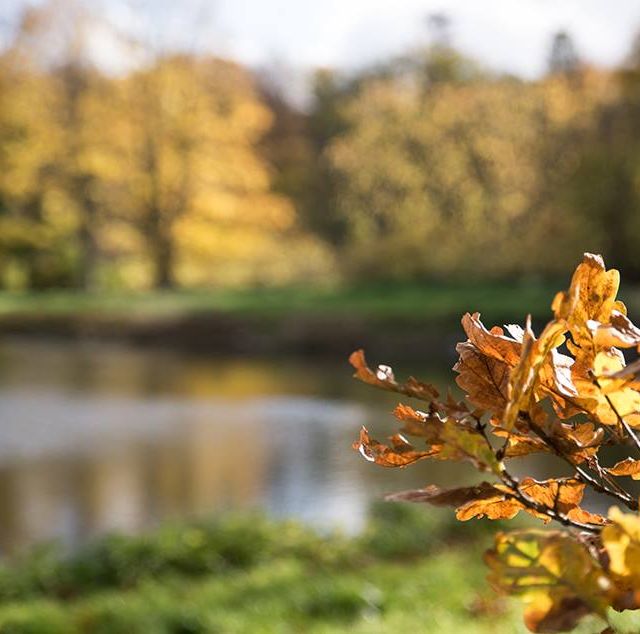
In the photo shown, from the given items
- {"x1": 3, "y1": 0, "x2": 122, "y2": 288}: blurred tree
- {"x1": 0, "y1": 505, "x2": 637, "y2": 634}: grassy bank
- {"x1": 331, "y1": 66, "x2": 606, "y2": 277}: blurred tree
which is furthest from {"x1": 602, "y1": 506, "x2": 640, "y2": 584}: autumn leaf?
{"x1": 3, "y1": 0, "x2": 122, "y2": 288}: blurred tree

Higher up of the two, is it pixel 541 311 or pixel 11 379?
pixel 541 311

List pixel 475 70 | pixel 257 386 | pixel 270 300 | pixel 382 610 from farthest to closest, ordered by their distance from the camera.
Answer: pixel 475 70, pixel 270 300, pixel 257 386, pixel 382 610

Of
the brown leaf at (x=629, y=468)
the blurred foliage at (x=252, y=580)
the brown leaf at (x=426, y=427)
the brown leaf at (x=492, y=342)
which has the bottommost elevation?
the blurred foliage at (x=252, y=580)

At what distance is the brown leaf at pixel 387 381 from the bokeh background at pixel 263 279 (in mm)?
2485

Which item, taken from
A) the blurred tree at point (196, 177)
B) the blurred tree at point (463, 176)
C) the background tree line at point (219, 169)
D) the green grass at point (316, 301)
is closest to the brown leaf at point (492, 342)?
the green grass at point (316, 301)

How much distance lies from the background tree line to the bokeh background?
53 mm

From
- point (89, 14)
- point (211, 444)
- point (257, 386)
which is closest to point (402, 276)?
point (257, 386)

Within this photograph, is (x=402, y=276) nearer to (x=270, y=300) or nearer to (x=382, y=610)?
(x=270, y=300)

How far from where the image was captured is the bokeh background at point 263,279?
4.32m

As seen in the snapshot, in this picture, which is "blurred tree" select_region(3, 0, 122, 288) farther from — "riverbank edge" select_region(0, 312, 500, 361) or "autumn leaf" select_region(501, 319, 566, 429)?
"autumn leaf" select_region(501, 319, 566, 429)

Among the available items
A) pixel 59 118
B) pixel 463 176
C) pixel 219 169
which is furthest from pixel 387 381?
pixel 219 169

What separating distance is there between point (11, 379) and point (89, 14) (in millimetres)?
10344

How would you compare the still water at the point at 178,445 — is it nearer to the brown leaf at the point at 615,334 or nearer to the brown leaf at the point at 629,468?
the brown leaf at the point at 629,468

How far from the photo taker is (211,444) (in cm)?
803
